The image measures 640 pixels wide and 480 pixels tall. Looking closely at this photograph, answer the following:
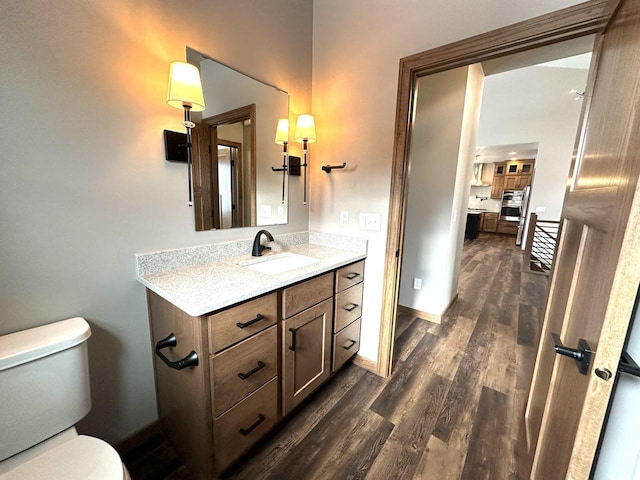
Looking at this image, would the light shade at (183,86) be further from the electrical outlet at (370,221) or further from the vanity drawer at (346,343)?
the vanity drawer at (346,343)

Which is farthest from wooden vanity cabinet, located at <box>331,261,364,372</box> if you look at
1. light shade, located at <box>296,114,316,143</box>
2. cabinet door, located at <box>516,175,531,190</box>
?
cabinet door, located at <box>516,175,531,190</box>

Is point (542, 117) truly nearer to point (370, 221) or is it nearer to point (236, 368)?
point (370, 221)

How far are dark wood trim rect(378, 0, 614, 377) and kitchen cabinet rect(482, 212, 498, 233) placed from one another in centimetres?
899

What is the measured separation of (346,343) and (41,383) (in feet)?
4.92

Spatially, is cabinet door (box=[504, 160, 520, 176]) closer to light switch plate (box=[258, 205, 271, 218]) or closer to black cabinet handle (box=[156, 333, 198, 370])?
light switch plate (box=[258, 205, 271, 218])

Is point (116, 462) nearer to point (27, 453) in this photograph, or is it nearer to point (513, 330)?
point (27, 453)

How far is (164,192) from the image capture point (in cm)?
128

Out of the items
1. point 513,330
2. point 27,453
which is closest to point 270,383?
point 27,453

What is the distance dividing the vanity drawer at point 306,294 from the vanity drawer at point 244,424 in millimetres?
365

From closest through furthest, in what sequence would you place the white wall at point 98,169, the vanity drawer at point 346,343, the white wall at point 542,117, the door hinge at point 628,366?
the door hinge at point 628,366 < the white wall at point 98,169 < the vanity drawer at point 346,343 < the white wall at point 542,117

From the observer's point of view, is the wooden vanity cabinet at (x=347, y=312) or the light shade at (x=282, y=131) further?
the light shade at (x=282, y=131)

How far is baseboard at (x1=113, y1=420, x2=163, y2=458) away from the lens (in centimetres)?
127

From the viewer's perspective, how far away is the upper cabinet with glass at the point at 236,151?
4.57 feet

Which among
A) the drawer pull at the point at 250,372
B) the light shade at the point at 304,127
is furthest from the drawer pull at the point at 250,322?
the light shade at the point at 304,127
